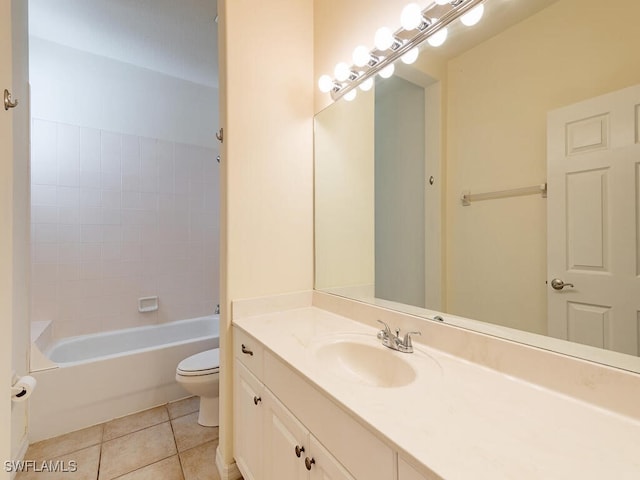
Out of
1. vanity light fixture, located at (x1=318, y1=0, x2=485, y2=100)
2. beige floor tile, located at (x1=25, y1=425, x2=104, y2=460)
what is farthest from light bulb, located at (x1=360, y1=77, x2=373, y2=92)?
beige floor tile, located at (x1=25, y1=425, x2=104, y2=460)

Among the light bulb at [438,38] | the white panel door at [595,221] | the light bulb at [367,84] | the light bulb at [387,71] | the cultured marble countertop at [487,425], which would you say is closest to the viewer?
the cultured marble countertop at [487,425]

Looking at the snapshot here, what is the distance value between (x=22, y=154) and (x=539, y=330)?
2520mm

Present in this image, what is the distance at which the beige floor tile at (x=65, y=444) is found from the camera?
1.54 metres

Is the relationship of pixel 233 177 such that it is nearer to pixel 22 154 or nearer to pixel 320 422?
pixel 320 422

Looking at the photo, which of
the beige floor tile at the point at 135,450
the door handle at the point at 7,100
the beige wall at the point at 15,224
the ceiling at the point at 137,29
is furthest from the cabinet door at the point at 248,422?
the ceiling at the point at 137,29

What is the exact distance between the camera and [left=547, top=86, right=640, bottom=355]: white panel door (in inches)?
27.2

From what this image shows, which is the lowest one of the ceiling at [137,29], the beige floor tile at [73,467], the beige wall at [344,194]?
the beige floor tile at [73,467]

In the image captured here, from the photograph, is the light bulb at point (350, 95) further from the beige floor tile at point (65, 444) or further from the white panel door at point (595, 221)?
the beige floor tile at point (65, 444)

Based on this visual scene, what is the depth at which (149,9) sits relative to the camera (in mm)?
1905

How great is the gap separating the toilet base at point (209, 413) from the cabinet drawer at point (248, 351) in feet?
2.52

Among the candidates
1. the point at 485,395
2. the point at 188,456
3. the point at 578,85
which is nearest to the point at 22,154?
the point at 188,456

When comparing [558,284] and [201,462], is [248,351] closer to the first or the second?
[201,462]

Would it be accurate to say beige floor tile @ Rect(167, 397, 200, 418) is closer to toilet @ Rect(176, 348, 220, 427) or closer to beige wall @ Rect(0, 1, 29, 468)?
toilet @ Rect(176, 348, 220, 427)

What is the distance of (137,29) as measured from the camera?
2.09 metres
